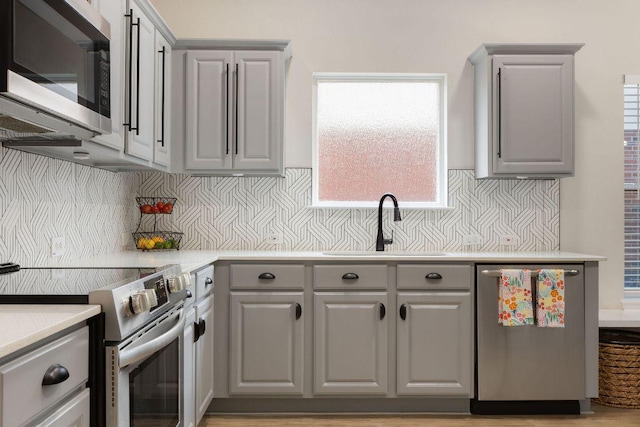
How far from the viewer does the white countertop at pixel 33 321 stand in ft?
3.58

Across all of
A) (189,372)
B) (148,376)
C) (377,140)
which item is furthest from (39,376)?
(377,140)

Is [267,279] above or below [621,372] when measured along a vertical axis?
above

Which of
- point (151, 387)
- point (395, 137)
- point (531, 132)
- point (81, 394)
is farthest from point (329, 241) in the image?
point (81, 394)

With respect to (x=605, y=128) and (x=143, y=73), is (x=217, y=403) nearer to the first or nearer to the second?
(x=143, y=73)

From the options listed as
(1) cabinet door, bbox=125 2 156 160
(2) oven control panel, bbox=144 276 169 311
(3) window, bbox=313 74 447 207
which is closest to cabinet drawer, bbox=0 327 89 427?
(2) oven control panel, bbox=144 276 169 311

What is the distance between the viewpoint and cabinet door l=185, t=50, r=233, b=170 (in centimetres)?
343

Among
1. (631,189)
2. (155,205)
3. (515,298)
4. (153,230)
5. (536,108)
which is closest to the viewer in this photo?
(515,298)

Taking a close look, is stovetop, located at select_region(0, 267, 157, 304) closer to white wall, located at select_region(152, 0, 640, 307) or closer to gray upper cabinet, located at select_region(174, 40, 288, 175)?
gray upper cabinet, located at select_region(174, 40, 288, 175)

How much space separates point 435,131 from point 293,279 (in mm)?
1563

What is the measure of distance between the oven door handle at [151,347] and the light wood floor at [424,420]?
1123 millimetres

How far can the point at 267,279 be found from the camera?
3.15 meters

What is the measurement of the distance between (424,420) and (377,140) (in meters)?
1.88

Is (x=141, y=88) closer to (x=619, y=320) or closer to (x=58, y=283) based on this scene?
(x=58, y=283)

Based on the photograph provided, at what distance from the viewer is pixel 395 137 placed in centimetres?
392
